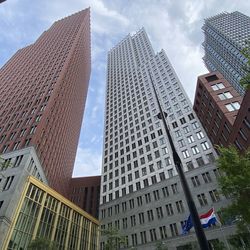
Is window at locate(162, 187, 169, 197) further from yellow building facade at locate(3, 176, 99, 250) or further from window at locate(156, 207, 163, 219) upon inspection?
yellow building facade at locate(3, 176, 99, 250)

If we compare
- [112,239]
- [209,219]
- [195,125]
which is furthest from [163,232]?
[195,125]

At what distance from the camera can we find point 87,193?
84938mm

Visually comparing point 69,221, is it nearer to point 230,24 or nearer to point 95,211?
point 95,211

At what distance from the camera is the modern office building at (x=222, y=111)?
43.6 metres

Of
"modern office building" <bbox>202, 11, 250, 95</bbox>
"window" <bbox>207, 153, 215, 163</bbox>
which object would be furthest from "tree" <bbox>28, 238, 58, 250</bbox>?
"modern office building" <bbox>202, 11, 250, 95</bbox>

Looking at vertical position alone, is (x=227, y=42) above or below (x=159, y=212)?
above

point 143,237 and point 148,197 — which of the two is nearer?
point 143,237

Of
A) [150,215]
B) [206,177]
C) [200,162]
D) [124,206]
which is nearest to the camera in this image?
[206,177]

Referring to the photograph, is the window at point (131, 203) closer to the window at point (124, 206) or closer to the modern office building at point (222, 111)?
the window at point (124, 206)

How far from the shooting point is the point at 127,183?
66.8m

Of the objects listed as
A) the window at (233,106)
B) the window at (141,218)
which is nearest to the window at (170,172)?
the window at (141,218)

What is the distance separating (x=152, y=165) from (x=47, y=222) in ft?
104

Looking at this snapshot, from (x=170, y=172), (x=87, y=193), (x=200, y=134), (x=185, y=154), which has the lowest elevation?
(x=170, y=172)

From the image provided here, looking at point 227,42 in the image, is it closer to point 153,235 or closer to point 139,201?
point 139,201
